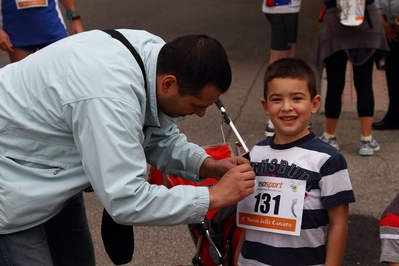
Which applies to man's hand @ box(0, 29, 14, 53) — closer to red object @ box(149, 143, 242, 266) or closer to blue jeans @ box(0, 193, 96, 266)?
blue jeans @ box(0, 193, 96, 266)

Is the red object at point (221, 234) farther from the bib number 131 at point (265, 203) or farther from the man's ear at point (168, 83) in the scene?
the man's ear at point (168, 83)

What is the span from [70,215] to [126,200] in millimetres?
733

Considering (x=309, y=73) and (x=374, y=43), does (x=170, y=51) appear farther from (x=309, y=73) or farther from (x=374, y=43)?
(x=374, y=43)

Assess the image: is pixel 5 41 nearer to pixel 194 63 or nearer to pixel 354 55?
pixel 354 55

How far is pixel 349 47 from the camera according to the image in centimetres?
479

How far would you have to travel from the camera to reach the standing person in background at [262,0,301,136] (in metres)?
5.27

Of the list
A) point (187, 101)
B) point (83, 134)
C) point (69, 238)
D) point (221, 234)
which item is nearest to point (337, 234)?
point (221, 234)

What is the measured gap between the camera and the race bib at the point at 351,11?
15.1 ft

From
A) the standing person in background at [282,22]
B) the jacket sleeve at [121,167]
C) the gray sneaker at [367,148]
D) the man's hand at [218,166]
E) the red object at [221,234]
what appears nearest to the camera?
the jacket sleeve at [121,167]

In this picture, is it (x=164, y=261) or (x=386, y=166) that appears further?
(x=386, y=166)

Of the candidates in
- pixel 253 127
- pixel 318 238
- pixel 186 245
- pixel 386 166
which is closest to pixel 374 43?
pixel 386 166

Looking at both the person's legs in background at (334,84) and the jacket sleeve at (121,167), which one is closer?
the jacket sleeve at (121,167)

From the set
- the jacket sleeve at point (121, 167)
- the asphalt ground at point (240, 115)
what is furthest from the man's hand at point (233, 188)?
the asphalt ground at point (240, 115)

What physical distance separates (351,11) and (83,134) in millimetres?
2962
